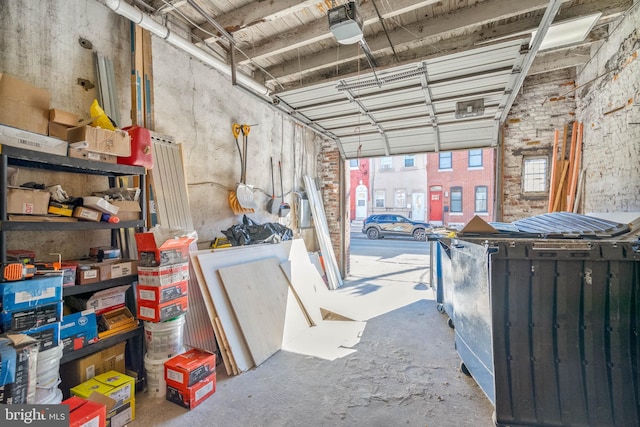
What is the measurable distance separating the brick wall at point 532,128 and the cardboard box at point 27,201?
616 cm

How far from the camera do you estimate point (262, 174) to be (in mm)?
4609

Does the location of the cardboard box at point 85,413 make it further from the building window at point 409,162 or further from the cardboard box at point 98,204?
the building window at point 409,162

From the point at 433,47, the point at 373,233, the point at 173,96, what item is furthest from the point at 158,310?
the point at 373,233

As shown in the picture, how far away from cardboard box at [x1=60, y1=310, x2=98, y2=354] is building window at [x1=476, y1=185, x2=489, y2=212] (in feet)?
55.7

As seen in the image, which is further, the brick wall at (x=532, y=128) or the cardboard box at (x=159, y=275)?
the brick wall at (x=532, y=128)

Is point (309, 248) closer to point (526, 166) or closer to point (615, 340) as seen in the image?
point (526, 166)

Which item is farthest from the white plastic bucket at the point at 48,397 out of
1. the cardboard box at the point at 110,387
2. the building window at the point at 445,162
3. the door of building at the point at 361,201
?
the door of building at the point at 361,201

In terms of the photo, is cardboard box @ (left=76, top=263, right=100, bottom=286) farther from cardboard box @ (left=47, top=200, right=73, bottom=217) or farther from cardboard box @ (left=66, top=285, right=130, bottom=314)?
cardboard box @ (left=47, top=200, right=73, bottom=217)

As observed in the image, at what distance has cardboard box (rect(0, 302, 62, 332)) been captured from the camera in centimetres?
150

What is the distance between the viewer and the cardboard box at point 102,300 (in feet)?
6.83

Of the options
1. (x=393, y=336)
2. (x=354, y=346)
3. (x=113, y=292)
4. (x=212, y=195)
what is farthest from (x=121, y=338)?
(x=393, y=336)

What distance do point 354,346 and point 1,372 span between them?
109 inches

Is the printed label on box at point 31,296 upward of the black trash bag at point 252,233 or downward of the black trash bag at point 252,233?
downward

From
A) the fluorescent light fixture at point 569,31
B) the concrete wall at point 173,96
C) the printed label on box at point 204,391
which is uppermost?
the fluorescent light fixture at point 569,31
